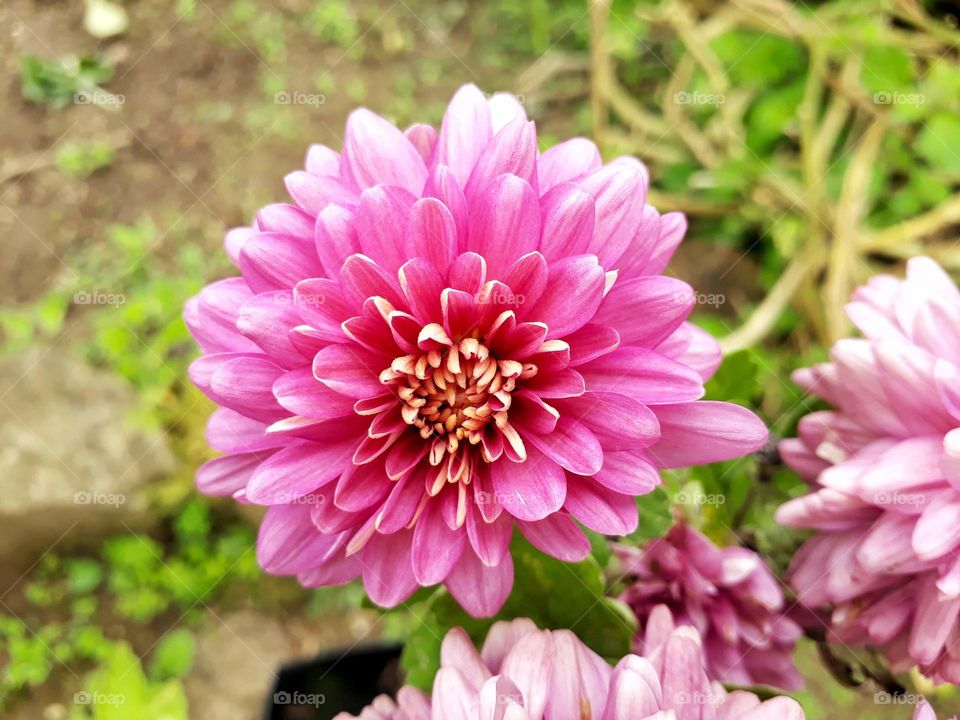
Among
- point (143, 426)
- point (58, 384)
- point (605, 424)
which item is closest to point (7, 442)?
point (58, 384)

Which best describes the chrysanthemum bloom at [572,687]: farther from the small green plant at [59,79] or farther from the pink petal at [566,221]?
the small green plant at [59,79]

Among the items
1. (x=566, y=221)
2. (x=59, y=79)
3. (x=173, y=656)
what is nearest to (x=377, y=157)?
(x=566, y=221)

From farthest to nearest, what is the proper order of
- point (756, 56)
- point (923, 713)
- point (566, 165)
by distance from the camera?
point (756, 56) → point (566, 165) → point (923, 713)

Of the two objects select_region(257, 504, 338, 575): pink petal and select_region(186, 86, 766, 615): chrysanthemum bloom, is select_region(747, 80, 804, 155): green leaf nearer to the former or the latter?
select_region(186, 86, 766, 615): chrysanthemum bloom

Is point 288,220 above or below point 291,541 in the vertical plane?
above

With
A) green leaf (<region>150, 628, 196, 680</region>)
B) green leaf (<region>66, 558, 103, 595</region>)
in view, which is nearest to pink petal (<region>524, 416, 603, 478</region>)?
green leaf (<region>150, 628, 196, 680</region>)

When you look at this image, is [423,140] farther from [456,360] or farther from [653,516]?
[653,516]
